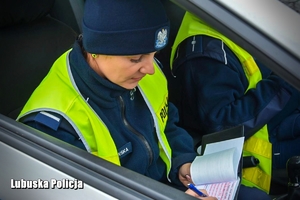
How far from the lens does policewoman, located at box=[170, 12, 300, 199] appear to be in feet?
6.28

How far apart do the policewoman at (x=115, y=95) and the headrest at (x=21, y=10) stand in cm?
37

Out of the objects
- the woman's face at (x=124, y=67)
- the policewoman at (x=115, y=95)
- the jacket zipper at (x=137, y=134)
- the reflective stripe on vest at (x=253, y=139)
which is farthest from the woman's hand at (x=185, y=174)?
the woman's face at (x=124, y=67)

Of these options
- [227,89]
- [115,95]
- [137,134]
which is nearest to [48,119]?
[115,95]

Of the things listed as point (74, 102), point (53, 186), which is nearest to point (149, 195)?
point (53, 186)

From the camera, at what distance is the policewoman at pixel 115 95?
1.32m

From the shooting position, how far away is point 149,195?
110cm

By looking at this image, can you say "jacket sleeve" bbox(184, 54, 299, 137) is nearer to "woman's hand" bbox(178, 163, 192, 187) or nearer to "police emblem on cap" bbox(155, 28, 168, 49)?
"woman's hand" bbox(178, 163, 192, 187)

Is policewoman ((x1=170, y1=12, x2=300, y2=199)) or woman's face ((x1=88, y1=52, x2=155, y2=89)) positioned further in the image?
policewoman ((x1=170, y1=12, x2=300, y2=199))

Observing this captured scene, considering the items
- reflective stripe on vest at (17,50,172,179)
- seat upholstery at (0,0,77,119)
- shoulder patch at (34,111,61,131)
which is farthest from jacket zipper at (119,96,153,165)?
seat upholstery at (0,0,77,119)

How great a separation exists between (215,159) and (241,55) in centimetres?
54

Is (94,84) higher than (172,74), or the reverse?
(94,84)

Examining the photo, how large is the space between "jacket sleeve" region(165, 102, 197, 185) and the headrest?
0.61m

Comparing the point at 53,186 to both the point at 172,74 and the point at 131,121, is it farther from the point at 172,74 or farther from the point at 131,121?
the point at 172,74

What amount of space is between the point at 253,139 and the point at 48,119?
3.12ft
